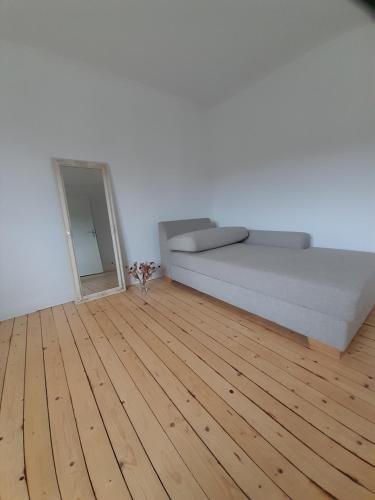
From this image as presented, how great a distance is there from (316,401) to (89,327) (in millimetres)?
1752

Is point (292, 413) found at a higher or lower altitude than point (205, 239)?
lower

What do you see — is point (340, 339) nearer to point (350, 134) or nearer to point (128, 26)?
point (350, 134)

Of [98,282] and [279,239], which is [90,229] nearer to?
[98,282]

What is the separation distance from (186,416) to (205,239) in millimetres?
1718

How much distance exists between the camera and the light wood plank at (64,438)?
786mm

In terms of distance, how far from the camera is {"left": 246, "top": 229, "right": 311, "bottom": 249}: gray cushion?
237 centimetres

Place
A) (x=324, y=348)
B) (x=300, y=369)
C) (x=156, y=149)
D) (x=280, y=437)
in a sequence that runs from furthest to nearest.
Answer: (x=156, y=149), (x=324, y=348), (x=300, y=369), (x=280, y=437)

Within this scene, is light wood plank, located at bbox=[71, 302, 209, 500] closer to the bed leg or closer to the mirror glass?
the bed leg

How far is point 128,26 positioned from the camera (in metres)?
1.85

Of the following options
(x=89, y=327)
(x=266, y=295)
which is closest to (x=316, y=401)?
(x=266, y=295)

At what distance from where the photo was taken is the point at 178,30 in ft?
6.31

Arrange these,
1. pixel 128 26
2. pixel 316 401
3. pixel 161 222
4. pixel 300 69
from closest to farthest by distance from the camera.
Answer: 1. pixel 316 401
2. pixel 128 26
3. pixel 300 69
4. pixel 161 222

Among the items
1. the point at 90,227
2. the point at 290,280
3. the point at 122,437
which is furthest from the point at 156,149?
the point at 122,437

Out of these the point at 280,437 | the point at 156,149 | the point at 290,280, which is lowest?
the point at 280,437
